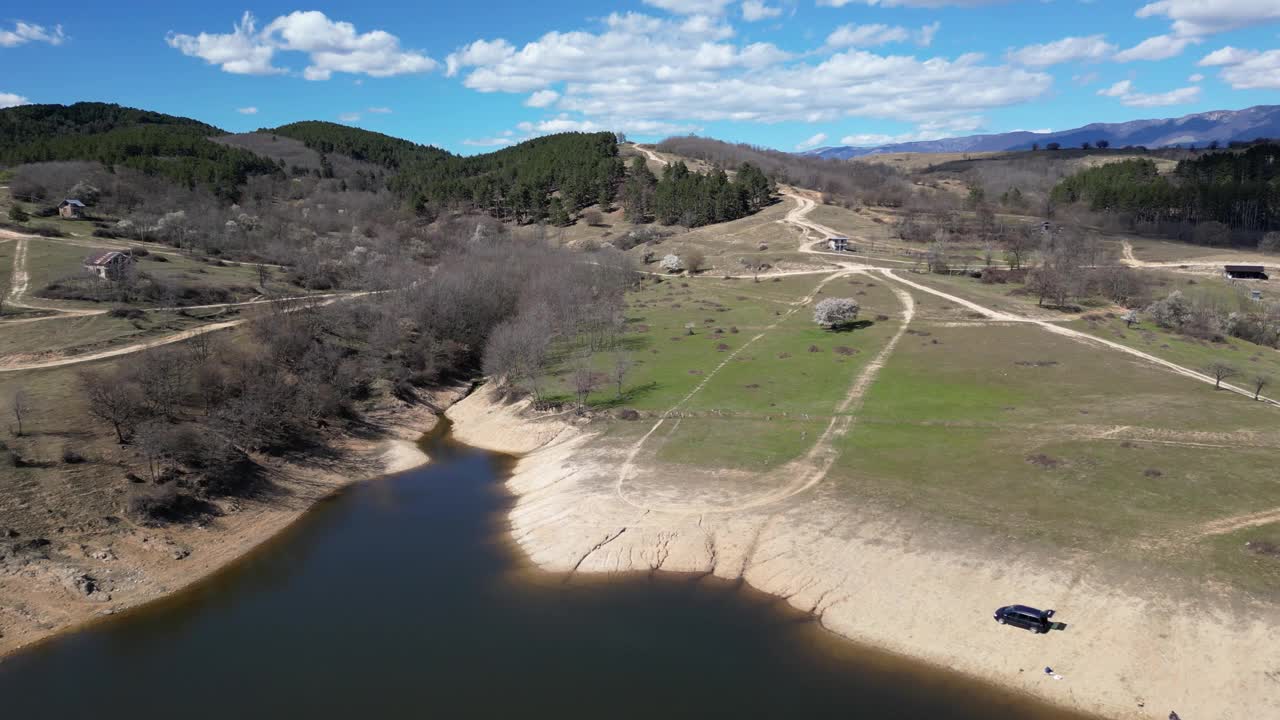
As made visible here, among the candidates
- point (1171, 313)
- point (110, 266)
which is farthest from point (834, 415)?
point (110, 266)

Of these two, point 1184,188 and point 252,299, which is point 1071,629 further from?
point 1184,188

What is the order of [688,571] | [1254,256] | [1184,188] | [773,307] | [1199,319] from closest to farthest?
[688,571] → [1199,319] → [773,307] → [1254,256] → [1184,188]

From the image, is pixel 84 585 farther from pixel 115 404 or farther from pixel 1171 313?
pixel 1171 313

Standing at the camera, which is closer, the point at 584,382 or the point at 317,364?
the point at 584,382

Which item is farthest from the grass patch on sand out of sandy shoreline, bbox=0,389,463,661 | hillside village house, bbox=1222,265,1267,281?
hillside village house, bbox=1222,265,1267,281

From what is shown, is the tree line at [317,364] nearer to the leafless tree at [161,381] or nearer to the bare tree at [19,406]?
the leafless tree at [161,381]

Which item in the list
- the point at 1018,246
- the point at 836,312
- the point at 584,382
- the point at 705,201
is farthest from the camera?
the point at 705,201

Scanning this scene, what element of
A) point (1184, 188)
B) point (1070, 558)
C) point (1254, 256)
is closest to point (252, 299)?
point (1070, 558)

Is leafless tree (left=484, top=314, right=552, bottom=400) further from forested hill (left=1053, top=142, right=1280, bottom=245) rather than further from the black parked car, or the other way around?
forested hill (left=1053, top=142, right=1280, bottom=245)
